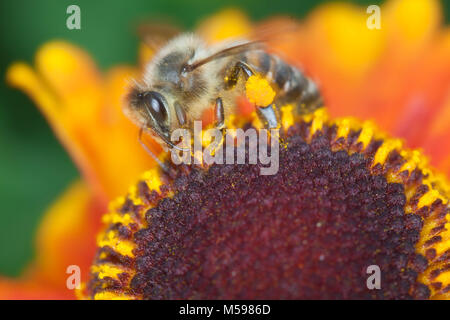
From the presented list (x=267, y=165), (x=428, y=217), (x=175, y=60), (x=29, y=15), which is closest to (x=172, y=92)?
(x=175, y=60)

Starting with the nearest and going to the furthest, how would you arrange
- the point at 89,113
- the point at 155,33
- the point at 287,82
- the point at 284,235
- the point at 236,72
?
the point at 284,235
the point at 236,72
the point at 287,82
the point at 155,33
the point at 89,113

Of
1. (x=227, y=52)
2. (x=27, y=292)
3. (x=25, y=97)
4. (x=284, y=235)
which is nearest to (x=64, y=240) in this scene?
(x=27, y=292)

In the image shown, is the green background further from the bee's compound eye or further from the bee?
the bee's compound eye

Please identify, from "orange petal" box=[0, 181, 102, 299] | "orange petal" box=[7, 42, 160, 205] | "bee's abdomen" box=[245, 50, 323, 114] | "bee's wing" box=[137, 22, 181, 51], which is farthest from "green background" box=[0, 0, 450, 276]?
"bee's abdomen" box=[245, 50, 323, 114]

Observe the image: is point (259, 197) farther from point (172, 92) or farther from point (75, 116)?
point (75, 116)

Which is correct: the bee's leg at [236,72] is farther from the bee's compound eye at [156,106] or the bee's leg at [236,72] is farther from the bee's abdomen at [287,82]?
the bee's compound eye at [156,106]

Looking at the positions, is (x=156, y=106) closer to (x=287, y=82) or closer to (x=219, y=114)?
(x=219, y=114)

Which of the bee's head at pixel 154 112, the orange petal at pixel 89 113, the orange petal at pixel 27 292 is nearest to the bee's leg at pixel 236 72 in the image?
the bee's head at pixel 154 112

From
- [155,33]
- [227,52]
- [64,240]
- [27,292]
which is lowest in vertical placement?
[27,292]
